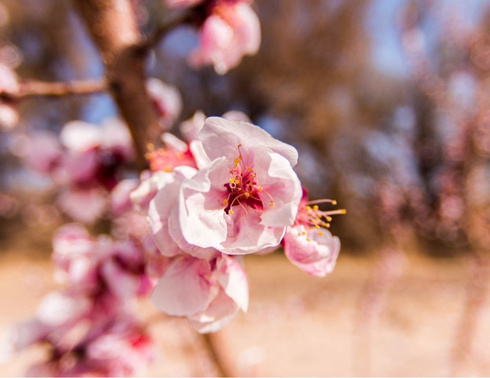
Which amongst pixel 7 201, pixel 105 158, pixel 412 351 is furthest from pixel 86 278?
pixel 7 201

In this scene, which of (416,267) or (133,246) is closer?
(133,246)

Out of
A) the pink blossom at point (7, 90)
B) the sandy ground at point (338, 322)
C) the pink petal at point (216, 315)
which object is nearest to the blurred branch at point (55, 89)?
the pink blossom at point (7, 90)

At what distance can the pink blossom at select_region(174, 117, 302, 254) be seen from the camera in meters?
0.25

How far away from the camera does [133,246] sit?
50 centimetres

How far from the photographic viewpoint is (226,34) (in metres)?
0.51

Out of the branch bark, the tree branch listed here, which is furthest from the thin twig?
the tree branch

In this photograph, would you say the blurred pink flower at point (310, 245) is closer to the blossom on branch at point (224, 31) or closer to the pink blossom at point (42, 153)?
the blossom on branch at point (224, 31)

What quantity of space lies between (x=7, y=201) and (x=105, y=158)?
224 inches

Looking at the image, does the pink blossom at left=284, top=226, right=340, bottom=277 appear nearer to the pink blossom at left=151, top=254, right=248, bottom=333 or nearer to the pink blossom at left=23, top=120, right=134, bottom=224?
the pink blossom at left=151, top=254, right=248, bottom=333

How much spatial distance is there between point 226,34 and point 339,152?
188 inches

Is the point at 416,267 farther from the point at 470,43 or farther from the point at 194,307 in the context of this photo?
the point at 194,307

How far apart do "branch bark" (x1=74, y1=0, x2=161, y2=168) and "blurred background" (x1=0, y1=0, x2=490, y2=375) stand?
228 cm

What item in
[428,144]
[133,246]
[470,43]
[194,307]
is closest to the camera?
[194,307]

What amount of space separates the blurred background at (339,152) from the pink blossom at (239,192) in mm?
2333
